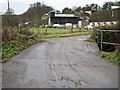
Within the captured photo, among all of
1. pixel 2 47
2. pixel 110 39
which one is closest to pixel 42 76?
pixel 110 39

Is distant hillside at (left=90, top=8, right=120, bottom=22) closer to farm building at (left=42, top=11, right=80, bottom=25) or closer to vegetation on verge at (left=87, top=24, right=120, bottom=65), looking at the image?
farm building at (left=42, top=11, right=80, bottom=25)

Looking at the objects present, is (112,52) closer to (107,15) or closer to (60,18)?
(107,15)

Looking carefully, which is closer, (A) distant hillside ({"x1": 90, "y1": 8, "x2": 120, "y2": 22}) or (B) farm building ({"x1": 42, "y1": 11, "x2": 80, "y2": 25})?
(A) distant hillside ({"x1": 90, "y1": 8, "x2": 120, "y2": 22})

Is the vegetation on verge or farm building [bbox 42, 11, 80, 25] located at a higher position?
farm building [bbox 42, 11, 80, 25]

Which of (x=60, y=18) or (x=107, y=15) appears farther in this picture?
(x=60, y=18)

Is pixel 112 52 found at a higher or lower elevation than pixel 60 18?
lower

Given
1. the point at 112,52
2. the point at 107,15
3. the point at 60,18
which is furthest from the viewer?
the point at 60,18

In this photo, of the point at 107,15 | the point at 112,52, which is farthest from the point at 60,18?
the point at 112,52

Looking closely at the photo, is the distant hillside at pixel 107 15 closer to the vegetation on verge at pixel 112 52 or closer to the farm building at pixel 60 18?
the farm building at pixel 60 18

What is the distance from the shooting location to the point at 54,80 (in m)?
6.10

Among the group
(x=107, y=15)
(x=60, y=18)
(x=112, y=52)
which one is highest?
(x=60, y=18)

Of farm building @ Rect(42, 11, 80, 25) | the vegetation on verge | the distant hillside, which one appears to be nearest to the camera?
the vegetation on verge

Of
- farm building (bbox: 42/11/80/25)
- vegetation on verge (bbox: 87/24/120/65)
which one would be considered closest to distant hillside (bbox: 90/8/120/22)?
farm building (bbox: 42/11/80/25)

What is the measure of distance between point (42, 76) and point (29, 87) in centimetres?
123
